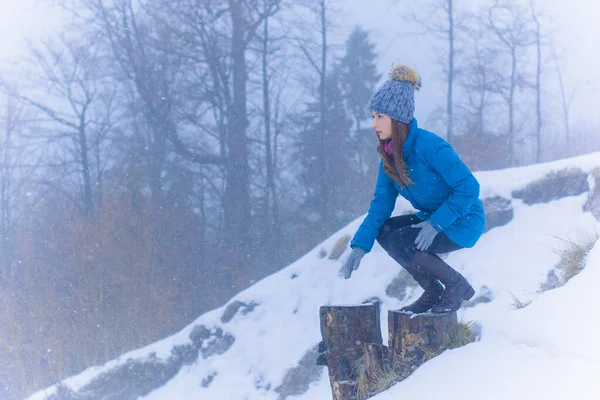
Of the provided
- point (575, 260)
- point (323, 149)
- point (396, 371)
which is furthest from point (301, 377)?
point (323, 149)

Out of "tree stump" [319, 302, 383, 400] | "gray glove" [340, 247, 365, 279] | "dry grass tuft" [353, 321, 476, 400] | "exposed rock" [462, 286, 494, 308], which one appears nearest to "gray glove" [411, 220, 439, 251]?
"gray glove" [340, 247, 365, 279]

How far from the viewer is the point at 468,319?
529cm

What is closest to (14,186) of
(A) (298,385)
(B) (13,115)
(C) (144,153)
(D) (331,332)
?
(B) (13,115)

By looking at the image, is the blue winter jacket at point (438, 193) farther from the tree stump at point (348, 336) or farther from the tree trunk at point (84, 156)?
the tree trunk at point (84, 156)

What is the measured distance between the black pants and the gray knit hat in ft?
2.15

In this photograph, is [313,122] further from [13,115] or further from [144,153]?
[13,115]

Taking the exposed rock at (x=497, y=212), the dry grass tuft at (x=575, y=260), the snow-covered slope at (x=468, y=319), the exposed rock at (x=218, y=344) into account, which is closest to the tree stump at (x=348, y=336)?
the snow-covered slope at (x=468, y=319)

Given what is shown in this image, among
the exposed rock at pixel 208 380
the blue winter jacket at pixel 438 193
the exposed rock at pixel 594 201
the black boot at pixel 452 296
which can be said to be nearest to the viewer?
the blue winter jacket at pixel 438 193

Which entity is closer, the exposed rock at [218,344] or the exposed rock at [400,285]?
the exposed rock at [400,285]

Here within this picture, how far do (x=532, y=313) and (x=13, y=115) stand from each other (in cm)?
1931

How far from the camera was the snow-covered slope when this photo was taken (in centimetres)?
251

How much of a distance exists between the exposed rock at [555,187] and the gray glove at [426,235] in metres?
5.43

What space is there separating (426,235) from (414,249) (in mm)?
208

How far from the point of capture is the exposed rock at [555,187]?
24.8 ft
